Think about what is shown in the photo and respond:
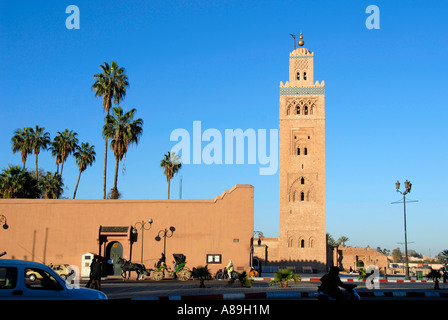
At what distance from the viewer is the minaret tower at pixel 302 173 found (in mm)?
56625

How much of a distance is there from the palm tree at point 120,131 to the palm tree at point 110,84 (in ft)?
6.10

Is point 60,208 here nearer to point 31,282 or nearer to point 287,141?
point 31,282

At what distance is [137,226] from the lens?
27.8 m

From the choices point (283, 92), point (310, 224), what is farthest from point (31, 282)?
point (283, 92)

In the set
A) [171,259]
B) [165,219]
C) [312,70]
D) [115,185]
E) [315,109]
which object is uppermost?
[312,70]

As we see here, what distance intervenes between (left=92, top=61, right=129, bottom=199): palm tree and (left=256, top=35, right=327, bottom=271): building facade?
80.6 ft

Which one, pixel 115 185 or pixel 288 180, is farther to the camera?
pixel 288 180

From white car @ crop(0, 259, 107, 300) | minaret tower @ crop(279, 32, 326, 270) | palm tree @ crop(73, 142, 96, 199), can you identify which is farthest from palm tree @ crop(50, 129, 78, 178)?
white car @ crop(0, 259, 107, 300)

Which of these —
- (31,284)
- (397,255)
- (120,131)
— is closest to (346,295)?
(31,284)

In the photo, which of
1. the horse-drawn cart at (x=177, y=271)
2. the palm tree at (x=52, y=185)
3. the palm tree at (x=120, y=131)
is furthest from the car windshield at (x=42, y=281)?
the palm tree at (x=52, y=185)

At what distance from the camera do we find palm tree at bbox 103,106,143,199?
123 feet

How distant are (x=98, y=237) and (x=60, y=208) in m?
2.82

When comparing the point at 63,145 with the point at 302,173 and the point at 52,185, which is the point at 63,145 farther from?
the point at 302,173

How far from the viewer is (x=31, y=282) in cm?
843
